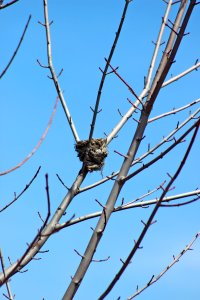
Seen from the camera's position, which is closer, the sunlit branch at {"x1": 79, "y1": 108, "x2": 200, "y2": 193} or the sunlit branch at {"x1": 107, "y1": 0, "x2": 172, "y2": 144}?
the sunlit branch at {"x1": 79, "y1": 108, "x2": 200, "y2": 193}

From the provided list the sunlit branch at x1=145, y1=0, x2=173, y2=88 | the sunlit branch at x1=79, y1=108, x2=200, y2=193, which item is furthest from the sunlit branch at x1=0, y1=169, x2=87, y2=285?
the sunlit branch at x1=145, y1=0, x2=173, y2=88

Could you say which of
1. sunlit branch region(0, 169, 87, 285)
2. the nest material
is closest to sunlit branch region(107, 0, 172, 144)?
the nest material

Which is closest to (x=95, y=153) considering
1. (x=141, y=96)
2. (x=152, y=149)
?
(x=141, y=96)

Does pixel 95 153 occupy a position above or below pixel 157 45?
below

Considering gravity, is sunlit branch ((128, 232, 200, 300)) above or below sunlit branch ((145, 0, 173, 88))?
below

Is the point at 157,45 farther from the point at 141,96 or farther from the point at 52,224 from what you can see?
the point at 52,224

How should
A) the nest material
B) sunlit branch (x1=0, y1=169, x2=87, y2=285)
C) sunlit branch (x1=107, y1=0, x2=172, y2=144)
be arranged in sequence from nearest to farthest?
sunlit branch (x1=0, y1=169, x2=87, y2=285)
sunlit branch (x1=107, y1=0, x2=172, y2=144)
the nest material

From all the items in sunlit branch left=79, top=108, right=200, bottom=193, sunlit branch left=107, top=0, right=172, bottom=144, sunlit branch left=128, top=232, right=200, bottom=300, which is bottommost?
sunlit branch left=128, top=232, right=200, bottom=300

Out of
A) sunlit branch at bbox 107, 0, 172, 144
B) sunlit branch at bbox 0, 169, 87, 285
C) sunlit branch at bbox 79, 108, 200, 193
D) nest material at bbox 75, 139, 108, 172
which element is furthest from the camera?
nest material at bbox 75, 139, 108, 172

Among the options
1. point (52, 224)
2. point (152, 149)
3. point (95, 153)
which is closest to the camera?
point (52, 224)

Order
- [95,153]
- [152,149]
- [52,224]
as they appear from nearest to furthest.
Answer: [52,224]
[152,149]
[95,153]

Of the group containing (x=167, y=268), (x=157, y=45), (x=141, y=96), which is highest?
(x=157, y=45)

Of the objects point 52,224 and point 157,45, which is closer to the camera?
point 52,224

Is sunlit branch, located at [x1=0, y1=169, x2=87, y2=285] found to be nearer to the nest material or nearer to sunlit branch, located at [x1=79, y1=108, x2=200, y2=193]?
sunlit branch, located at [x1=79, y1=108, x2=200, y2=193]
